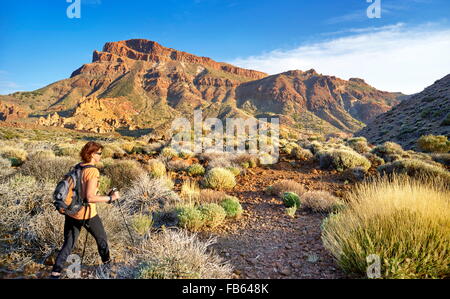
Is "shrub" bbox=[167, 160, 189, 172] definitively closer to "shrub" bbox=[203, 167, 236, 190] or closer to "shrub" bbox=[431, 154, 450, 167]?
"shrub" bbox=[203, 167, 236, 190]

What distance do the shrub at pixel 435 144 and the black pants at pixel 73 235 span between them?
64.2 feet

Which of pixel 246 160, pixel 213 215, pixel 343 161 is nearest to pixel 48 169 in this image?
pixel 213 215

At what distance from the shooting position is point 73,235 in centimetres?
299

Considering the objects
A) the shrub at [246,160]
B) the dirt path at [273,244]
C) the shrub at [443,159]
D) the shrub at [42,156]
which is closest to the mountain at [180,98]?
the shrub at [42,156]

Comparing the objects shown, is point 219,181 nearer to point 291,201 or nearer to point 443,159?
point 291,201

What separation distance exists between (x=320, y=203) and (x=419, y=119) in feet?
85.2

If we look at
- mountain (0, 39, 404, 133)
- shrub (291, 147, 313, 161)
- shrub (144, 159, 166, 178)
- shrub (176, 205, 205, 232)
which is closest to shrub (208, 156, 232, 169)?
shrub (144, 159, 166, 178)

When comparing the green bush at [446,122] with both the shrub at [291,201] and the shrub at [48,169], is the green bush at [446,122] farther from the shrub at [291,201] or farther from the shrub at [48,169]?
the shrub at [48,169]

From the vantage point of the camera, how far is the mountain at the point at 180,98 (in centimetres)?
7175

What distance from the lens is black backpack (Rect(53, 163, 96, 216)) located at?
2756 millimetres

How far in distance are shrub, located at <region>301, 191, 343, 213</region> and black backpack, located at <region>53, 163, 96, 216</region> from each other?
190 inches

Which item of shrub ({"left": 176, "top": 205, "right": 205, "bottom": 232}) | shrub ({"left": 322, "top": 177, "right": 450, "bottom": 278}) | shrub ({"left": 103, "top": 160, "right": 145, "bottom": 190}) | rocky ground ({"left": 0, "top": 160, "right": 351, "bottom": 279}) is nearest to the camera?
shrub ({"left": 322, "top": 177, "right": 450, "bottom": 278})
